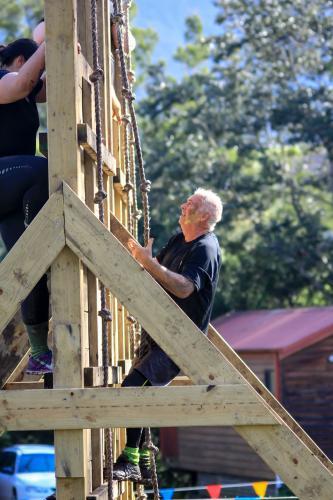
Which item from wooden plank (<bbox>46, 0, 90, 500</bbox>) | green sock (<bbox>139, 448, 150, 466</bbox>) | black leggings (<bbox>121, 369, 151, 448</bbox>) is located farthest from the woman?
green sock (<bbox>139, 448, 150, 466</bbox>)

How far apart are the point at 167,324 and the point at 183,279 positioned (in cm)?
40

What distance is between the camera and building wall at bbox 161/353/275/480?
23.7m

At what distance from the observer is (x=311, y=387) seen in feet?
72.6

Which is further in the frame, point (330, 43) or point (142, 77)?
point (142, 77)

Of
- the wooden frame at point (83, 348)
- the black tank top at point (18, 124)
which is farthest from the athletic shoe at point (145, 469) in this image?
the black tank top at point (18, 124)

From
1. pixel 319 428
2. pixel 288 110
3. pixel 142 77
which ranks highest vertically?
pixel 142 77

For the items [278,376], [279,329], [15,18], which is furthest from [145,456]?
[15,18]

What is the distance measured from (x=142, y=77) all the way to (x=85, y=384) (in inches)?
1287

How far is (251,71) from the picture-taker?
98.9 ft

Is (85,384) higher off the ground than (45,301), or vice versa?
(45,301)

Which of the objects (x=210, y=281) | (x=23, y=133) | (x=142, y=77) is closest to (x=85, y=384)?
(x=210, y=281)

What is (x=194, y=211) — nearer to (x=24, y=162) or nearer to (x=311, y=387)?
(x=24, y=162)

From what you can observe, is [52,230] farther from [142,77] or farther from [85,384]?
[142,77]

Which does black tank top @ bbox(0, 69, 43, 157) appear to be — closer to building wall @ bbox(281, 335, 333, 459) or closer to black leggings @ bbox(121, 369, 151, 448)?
black leggings @ bbox(121, 369, 151, 448)
